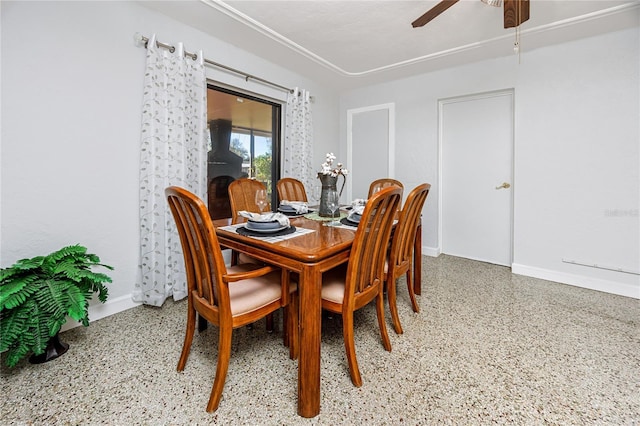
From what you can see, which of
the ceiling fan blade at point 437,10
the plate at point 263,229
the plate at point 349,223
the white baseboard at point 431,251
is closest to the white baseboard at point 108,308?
the plate at point 263,229

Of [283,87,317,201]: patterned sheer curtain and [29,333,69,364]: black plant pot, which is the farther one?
[283,87,317,201]: patterned sheer curtain

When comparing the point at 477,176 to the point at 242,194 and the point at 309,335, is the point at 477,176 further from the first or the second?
the point at 309,335

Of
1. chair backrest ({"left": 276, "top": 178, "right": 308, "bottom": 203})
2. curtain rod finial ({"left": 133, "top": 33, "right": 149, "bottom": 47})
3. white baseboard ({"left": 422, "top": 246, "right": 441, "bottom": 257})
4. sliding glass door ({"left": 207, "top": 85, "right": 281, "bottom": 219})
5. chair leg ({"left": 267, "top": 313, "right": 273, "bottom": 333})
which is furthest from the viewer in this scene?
white baseboard ({"left": 422, "top": 246, "right": 441, "bottom": 257})

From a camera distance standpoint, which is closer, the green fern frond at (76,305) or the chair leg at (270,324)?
the green fern frond at (76,305)

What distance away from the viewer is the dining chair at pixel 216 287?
1.22 metres

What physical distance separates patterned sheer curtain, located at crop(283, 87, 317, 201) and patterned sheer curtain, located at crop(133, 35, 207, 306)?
1379 mm

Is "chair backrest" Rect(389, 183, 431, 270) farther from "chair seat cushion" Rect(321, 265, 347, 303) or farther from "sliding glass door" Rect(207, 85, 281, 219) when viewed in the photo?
"sliding glass door" Rect(207, 85, 281, 219)

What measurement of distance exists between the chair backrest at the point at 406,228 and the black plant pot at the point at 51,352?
2.11m

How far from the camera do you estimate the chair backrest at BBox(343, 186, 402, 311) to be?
1.32 metres

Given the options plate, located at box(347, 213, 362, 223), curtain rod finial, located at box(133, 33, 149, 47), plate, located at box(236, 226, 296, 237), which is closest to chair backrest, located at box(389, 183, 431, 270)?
plate, located at box(347, 213, 362, 223)

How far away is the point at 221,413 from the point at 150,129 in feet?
6.81

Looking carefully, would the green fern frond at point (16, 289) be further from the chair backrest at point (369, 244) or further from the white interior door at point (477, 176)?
the white interior door at point (477, 176)

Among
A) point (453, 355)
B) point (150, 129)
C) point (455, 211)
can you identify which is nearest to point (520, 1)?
point (453, 355)

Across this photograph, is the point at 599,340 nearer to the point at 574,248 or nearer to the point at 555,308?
the point at 555,308
